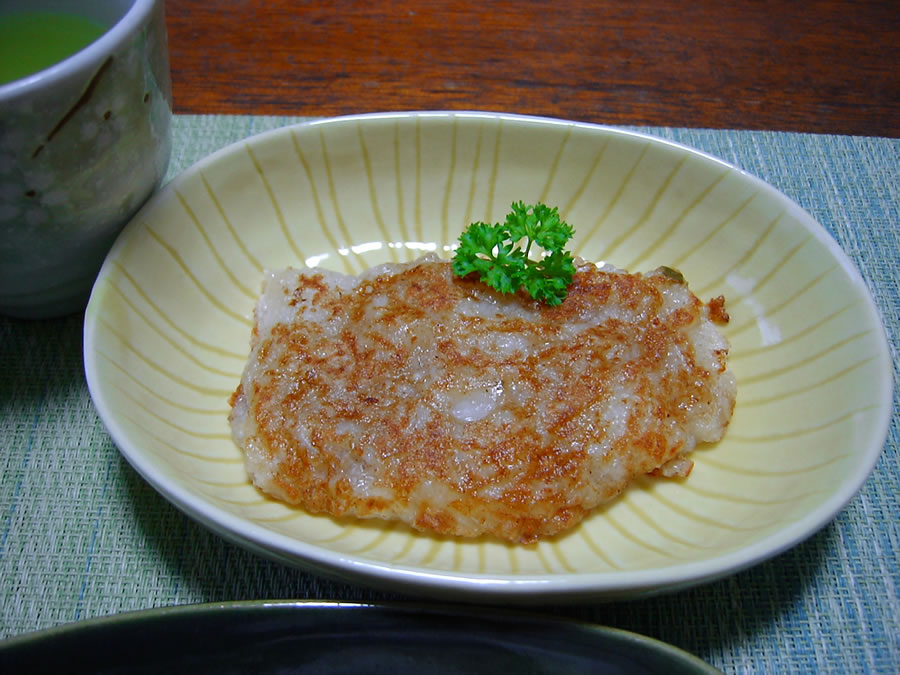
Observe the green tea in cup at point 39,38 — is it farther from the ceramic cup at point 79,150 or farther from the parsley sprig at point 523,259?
the parsley sprig at point 523,259

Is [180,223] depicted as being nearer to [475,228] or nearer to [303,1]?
[475,228]

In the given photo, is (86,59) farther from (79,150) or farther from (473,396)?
(473,396)

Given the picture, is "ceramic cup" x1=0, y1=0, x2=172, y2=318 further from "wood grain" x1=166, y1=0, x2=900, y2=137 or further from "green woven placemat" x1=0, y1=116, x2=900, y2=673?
"wood grain" x1=166, y1=0, x2=900, y2=137

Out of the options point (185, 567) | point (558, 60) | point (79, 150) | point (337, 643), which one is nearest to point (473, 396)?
point (337, 643)

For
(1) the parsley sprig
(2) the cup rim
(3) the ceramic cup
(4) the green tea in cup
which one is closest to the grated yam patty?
(1) the parsley sprig

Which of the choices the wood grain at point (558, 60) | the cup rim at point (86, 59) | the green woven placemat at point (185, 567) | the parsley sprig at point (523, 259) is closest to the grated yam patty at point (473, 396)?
the parsley sprig at point (523, 259)

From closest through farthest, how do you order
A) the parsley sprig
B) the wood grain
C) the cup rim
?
1. the cup rim
2. the parsley sprig
3. the wood grain

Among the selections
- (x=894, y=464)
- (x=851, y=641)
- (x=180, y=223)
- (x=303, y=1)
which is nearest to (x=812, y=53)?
(x=894, y=464)
